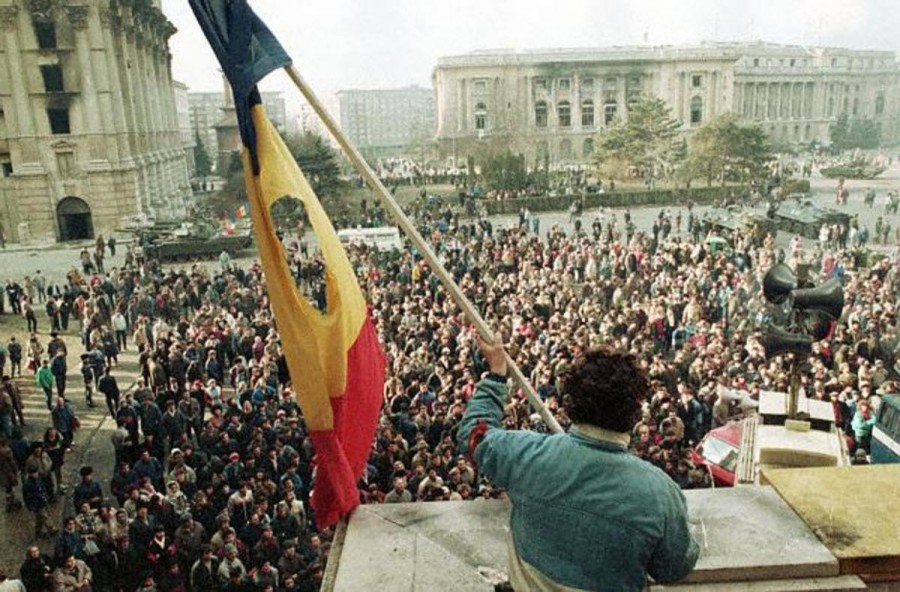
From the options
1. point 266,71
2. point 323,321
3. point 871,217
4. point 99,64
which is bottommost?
point 871,217

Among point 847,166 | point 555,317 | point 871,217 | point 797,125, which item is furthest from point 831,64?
point 555,317

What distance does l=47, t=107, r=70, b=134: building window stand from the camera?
35250 mm

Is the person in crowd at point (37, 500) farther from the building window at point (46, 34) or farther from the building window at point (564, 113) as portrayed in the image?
the building window at point (564, 113)

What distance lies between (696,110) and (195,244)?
65009 millimetres

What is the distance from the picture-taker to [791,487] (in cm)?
288

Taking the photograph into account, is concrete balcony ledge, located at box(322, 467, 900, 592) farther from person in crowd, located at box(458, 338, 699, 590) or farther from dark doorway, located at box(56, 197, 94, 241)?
dark doorway, located at box(56, 197, 94, 241)

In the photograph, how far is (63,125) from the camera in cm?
3547

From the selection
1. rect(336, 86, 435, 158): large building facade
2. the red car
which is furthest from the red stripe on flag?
rect(336, 86, 435, 158): large building facade

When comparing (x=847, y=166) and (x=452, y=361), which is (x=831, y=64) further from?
(x=452, y=361)

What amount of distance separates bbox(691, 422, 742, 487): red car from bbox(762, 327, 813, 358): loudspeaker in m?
5.04

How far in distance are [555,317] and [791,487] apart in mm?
12527

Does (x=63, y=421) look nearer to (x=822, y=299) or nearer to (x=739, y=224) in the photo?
(x=822, y=299)

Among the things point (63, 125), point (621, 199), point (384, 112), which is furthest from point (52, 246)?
point (384, 112)

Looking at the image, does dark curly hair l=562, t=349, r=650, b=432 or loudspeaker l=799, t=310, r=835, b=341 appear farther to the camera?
loudspeaker l=799, t=310, r=835, b=341
